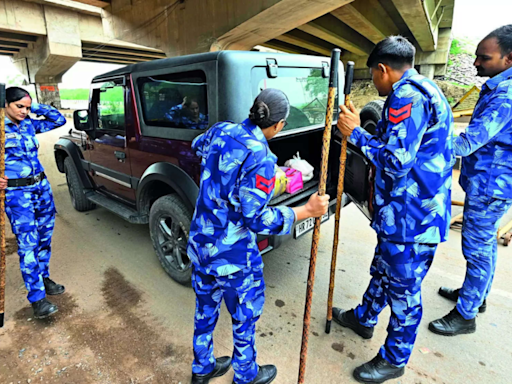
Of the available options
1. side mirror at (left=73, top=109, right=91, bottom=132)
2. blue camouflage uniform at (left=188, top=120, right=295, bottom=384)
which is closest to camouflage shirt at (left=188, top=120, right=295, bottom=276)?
blue camouflage uniform at (left=188, top=120, right=295, bottom=384)

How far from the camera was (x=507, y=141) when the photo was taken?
2178mm

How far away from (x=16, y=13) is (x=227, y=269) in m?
20.5

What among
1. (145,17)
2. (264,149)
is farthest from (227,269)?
(145,17)

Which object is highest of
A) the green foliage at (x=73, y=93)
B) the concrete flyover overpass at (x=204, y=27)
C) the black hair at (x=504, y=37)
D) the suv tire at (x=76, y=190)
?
the concrete flyover overpass at (x=204, y=27)

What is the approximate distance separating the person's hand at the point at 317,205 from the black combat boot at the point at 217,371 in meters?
1.23

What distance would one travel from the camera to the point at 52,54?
19.2 meters

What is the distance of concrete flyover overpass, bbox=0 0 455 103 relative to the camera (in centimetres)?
1063

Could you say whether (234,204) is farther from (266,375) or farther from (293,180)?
(293,180)

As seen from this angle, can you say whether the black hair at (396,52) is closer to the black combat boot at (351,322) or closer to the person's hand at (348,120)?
the person's hand at (348,120)

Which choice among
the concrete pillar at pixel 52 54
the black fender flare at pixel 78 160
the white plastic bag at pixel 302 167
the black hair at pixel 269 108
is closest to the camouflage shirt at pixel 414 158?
the black hair at pixel 269 108

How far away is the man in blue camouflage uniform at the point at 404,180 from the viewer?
65.3 inches

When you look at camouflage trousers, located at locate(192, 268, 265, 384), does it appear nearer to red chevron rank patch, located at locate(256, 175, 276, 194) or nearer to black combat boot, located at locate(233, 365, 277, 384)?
A: black combat boot, located at locate(233, 365, 277, 384)

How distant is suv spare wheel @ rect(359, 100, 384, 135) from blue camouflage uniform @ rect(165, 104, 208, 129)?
269 cm

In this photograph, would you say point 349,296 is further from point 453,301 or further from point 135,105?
point 135,105
